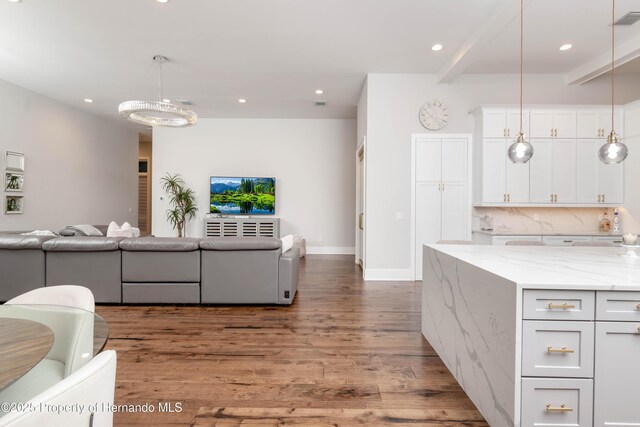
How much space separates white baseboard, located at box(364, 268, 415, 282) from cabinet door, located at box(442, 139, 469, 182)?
1.57 m

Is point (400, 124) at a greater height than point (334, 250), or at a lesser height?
greater

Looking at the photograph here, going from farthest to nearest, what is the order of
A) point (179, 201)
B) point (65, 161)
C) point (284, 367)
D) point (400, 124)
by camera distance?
point (179, 201)
point (65, 161)
point (400, 124)
point (284, 367)

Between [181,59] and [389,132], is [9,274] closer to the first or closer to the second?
[181,59]

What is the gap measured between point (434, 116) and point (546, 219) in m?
2.33

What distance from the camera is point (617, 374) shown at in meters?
1.43

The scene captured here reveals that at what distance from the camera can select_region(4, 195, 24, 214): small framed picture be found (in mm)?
5512

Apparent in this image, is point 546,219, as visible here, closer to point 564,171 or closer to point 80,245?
point 564,171

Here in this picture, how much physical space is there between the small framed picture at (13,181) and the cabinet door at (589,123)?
9184 millimetres

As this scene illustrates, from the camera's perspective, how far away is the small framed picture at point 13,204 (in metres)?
5.51

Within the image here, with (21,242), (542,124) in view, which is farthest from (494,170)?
(21,242)

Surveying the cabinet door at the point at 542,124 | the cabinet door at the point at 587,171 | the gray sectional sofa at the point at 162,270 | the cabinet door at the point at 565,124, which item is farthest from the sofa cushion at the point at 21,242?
the cabinet door at the point at 587,171

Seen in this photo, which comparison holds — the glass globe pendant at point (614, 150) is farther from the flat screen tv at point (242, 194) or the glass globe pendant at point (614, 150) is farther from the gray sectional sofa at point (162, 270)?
the flat screen tv at point (242, 194)

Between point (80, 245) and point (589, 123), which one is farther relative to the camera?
point (589, 123)

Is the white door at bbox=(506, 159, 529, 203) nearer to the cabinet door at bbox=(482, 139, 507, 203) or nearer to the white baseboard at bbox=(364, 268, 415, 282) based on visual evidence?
the cabinet door at bbox=(482, 139, 507, 203)
